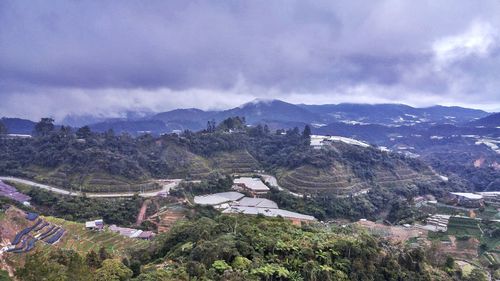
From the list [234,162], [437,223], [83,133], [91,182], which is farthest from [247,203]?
[83,133]

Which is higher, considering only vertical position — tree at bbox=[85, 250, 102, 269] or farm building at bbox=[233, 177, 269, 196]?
tree at bbox=[85, 250, 102, 269]

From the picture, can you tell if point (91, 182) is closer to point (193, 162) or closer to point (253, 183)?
point (193, 162)

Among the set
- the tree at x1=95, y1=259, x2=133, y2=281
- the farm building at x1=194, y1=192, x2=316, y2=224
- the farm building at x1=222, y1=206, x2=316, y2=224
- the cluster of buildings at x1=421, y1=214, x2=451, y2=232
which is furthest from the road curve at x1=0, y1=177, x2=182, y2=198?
the cluster of buildings at x1=421, y1=214, x2=451, y2=232

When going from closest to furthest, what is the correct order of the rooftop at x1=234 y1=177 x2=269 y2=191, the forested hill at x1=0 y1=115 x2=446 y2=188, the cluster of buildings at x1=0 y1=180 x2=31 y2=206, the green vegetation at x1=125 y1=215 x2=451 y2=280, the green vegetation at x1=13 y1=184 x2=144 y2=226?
the green vegetation at x1=125 y1=215 x2=451 y2=280, the green vegetation at x1=13 y1=184 x2=144 y2=226, the cluster of buildings at x1=0 y1=180 x2=31 y2=206, the forested hill at x1=0 y1=115 x2=446 y2=188, the rooftop at x1=234 y1=177 x2=269 y2=191

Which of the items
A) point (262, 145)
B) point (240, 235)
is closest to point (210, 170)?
point (262, 145)

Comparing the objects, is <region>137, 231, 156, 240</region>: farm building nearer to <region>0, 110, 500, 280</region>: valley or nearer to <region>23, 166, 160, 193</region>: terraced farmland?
<region>0, 110, 500, 280</region>: valley

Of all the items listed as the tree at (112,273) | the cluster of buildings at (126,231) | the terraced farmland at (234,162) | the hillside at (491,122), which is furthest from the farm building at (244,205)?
the hillside at (491,122)

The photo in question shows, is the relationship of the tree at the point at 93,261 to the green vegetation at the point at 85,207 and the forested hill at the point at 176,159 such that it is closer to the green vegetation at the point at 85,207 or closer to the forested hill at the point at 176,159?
the green vegetation at the point at 85,207
